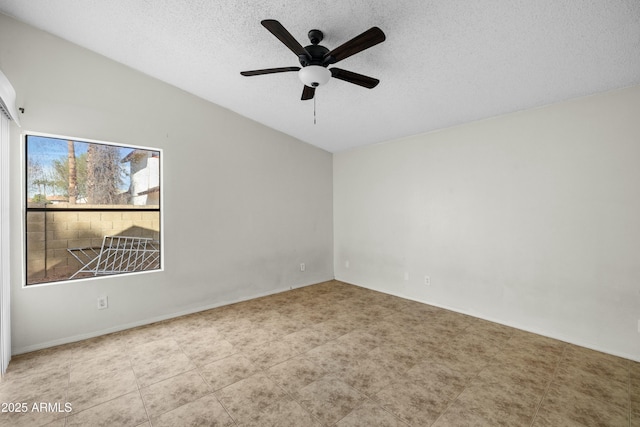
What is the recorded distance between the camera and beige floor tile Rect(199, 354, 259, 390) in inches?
90.6

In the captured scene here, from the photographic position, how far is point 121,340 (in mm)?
3023

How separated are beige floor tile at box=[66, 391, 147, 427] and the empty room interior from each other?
18 mm

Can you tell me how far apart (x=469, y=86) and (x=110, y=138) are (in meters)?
3.99

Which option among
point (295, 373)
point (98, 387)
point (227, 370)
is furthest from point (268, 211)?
point (98, 387)

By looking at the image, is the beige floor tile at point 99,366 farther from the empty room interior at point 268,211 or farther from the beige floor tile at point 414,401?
the beige floor tile at point 414,401

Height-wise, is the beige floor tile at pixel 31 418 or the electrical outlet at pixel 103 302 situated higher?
the electrical outlet at pixel 103 302

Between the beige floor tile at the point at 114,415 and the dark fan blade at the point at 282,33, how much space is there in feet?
8.86

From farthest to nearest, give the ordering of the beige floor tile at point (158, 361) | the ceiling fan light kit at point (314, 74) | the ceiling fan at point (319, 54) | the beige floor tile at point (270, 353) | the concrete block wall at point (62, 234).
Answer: the concrete block wall at point (62, 234)
the beige floor tile at point (270, 353)
the beige floor tile at point (158, 361)
the ceiling fan light kit at point (314, 74)
the ceiling fan at point (319, 54)

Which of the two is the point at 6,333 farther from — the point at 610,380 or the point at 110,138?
the point at 610,380

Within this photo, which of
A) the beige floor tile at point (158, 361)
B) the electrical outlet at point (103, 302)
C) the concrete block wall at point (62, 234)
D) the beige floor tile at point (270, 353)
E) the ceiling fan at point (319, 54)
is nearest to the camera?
the ceiling fan at point (319, 54)

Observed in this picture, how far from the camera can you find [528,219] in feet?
10.6

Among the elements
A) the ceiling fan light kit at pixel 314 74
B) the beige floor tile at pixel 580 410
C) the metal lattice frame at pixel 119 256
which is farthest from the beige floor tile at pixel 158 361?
the beige floor tile at pixel 580 410

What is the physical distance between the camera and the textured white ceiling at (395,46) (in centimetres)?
204

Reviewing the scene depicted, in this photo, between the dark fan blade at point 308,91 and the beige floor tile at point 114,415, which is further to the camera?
the dark fan blade at point 308,91
